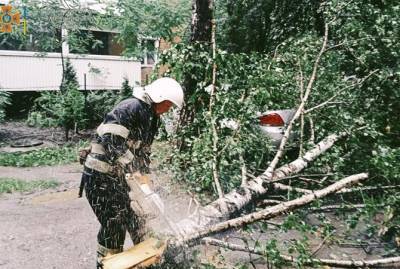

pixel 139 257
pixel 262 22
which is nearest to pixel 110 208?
pixel 139 257

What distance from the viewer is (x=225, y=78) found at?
4324 millimetres

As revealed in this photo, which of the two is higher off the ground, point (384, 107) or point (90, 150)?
point (384, 107)

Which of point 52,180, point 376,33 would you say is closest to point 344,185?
point 376,33

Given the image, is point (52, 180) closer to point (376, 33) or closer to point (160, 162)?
point (160, 162)

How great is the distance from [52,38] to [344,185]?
9373mm

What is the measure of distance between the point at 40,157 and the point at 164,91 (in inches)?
206

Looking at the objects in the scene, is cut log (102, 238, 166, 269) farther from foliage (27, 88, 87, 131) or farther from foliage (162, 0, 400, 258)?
foliage (27, 88, 87, 131)

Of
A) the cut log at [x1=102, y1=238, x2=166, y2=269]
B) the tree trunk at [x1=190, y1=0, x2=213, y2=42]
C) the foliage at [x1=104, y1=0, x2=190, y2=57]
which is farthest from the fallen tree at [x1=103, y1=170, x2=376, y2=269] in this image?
the foliage at [x1=104, y1=0, x2=190, y2=57]

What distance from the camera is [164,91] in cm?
321

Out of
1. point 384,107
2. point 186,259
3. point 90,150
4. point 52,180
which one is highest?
point 384,107

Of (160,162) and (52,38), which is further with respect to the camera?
(52,38)

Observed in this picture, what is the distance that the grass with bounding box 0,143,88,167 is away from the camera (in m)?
7.09

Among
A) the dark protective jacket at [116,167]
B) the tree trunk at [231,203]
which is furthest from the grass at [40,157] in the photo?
the tree trunk at [231,203]

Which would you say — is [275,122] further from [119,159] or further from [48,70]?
[48,70]
